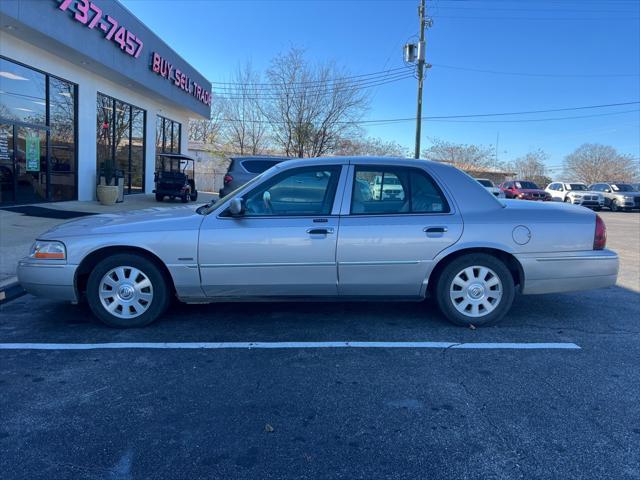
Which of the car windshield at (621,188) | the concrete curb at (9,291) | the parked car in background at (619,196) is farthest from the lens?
the car windshield at (621,188)

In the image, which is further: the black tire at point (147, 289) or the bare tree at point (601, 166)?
the bare tree at point (601, 166)

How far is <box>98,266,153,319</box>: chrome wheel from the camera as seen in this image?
4.40 metres

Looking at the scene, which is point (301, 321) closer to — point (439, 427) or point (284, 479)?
point (439, 427)

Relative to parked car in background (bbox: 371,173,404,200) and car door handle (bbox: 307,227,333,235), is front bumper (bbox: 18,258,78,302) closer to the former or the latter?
car door handle (bbox: 307,227,333,235)

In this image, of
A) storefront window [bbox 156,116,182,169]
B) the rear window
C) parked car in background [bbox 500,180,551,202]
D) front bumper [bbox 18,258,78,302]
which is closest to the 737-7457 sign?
the rear window

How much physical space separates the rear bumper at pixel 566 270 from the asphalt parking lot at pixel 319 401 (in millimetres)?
440

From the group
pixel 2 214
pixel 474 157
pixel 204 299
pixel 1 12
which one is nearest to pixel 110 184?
pixel 2 214

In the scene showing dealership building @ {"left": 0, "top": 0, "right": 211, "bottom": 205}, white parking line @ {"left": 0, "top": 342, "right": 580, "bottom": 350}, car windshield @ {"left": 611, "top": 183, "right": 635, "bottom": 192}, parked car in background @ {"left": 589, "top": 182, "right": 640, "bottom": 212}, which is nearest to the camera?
white parking line @ {"left": 0, "top": 342, "right": 580, "bottom": 350}

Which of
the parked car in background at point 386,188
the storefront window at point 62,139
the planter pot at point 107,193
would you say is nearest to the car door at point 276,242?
the parked car in background at point 386,188

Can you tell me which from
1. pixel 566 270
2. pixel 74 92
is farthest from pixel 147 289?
pixel 74 92

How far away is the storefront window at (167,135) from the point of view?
74.5 feet

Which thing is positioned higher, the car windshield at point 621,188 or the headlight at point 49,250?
the car windshield at point 621,188

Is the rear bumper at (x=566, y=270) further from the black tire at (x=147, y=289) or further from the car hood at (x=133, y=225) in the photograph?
the black tire at (x=147, y=289)

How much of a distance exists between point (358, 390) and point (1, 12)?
11127 mm
